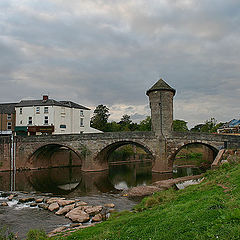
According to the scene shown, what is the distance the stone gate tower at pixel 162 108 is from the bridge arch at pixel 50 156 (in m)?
10.6

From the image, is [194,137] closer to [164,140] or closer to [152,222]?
[164,140]

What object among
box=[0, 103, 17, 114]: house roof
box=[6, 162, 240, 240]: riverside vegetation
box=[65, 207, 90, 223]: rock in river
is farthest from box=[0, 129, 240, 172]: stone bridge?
box=[6, 162, 240, 240]: riverside vegetation

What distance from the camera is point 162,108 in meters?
28.4

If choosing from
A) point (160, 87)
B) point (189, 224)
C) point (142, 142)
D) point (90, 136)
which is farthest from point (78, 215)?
point (160, 87)

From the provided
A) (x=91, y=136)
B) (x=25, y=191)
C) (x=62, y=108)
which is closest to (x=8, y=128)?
(x=62, y=108)

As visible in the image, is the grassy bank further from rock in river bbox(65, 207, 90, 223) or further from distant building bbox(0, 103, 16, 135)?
distant building bbox(0, 103, 16, 135)

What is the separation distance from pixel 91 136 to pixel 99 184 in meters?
7.95

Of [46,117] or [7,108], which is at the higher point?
[7,108]

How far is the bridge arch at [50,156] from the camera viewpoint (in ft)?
105

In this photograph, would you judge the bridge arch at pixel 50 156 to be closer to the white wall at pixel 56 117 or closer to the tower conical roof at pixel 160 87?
the white wall at pixel 56 117

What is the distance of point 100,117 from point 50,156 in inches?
1163

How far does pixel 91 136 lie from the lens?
30703 millimetres

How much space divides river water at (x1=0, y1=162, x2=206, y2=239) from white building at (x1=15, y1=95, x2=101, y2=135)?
8.18 metres

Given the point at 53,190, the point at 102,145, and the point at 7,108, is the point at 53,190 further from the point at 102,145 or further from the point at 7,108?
the point at 7,108
